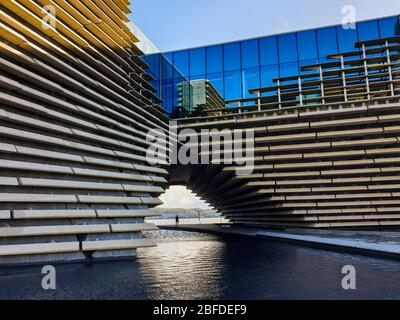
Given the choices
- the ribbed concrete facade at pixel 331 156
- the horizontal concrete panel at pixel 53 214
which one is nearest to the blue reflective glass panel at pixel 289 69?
the ribbed concrete facade at pixel 331 156

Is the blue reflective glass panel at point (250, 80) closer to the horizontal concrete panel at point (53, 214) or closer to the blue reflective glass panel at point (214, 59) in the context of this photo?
the blue reflective glass panel at point (214, 59)

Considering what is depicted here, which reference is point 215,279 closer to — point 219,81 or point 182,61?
point 219,81

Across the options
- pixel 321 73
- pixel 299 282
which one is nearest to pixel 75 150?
pixel 299 282

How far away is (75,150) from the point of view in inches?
552

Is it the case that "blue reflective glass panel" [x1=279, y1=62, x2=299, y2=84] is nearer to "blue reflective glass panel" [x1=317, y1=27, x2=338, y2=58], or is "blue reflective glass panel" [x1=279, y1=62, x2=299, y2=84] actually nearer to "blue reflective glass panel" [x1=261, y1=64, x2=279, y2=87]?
"blue reflective glass panel" [x1=261, y1=64, x2=279, y2=87]

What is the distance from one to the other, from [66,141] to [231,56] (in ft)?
77.9

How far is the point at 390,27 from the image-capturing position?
1176 inches

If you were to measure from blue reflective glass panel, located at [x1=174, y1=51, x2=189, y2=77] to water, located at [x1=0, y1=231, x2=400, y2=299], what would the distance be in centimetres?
2544

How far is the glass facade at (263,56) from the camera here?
3073cm

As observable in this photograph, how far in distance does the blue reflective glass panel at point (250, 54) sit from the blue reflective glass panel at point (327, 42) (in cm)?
Answer: 529

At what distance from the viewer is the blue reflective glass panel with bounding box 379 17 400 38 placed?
1174 inches

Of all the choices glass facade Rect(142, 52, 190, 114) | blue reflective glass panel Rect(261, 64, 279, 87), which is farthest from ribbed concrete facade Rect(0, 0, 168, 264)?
blue reflective glass panel Rect(261, 64, 279, 87)

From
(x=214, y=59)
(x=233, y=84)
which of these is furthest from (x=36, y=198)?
(x=214, y=59)
